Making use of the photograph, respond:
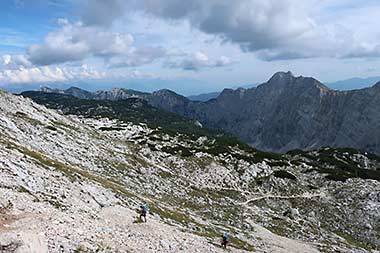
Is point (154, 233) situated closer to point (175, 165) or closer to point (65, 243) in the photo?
point (65, 243)

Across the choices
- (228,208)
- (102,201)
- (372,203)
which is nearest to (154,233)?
(102,201)

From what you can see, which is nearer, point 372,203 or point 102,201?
point 102,201

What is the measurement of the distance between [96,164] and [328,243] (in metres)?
35.7

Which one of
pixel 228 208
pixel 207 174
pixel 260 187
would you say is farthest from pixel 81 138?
pixel 260 187

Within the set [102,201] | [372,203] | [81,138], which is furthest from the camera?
[81,138]

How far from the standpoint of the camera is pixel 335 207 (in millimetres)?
68938

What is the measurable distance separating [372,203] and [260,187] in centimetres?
2128

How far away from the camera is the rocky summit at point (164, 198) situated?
2531 centimetres

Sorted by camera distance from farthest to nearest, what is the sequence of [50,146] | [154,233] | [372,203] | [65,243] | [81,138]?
[81,138] → [372,203] → [50,146] → [154,233] → [65,243]

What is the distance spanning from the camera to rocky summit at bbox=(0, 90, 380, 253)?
2531 cm

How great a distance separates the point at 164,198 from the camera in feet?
174

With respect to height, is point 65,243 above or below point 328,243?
above

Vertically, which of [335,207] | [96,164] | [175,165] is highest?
[96,164]

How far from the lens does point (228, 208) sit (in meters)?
58.4
